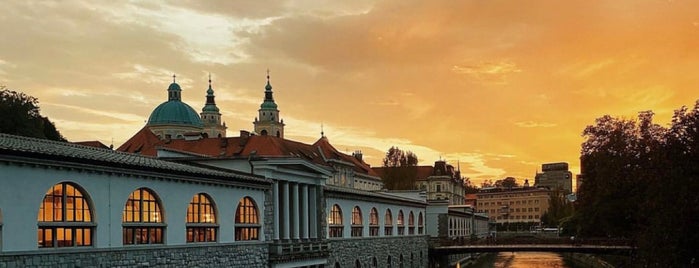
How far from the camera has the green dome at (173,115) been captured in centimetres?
11775

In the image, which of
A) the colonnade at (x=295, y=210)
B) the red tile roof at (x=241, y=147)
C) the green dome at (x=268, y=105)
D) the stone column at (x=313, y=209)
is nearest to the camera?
the colonnade at (x=295, y=210)

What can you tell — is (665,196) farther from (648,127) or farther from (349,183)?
(349,183)

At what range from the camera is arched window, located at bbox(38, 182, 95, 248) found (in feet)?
79.2

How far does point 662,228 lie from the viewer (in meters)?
33.8

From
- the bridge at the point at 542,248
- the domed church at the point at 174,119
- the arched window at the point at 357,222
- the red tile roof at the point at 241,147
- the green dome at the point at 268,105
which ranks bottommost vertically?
the bridge at the point at 542,248

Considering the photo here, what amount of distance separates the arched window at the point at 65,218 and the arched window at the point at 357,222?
84.7 ft

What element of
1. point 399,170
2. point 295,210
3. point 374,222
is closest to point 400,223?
point 374,222

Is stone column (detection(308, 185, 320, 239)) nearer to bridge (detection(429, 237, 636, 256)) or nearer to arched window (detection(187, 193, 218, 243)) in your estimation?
arched window (detection(187, 193, 218, 243))

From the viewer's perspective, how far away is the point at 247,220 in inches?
1436

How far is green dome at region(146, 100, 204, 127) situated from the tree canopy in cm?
7426

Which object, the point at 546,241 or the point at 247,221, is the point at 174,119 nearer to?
the point at 546,241

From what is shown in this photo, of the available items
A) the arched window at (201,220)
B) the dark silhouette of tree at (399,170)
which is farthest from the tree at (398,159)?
the arched window at (201,220)

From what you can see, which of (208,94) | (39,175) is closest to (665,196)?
(39,175)

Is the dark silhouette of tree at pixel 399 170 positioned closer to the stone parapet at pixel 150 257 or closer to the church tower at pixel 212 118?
the church tower at pixel 212 118
